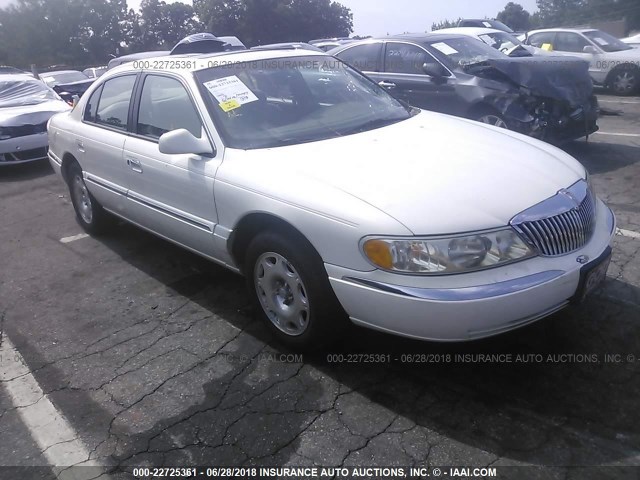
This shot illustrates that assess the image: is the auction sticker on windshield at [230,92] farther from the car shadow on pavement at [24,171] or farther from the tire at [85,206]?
the car shadow on pavement at [24,171]

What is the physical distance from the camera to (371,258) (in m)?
2.69

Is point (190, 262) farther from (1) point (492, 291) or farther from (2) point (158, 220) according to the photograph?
(1) point (492, 291)

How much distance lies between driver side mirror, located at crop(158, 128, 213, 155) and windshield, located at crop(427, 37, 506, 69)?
4772 millimetres

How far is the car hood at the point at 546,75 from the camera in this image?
6.77 m

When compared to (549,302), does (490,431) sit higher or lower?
lower

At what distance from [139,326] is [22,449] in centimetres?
112

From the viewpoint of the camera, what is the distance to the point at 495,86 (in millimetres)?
6879

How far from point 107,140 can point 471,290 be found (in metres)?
3.21

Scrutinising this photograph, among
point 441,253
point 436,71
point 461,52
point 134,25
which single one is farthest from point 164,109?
point 134,25

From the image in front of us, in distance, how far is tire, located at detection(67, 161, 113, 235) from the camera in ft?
17.1

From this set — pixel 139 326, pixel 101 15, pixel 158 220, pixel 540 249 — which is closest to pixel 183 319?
pixel 139 326

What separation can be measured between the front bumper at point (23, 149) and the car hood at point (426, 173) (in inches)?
258

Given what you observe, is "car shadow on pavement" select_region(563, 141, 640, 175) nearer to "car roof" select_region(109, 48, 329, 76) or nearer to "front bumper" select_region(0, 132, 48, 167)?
"car roof" select_region(109, 48, 329, 76)

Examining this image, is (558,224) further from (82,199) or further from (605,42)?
(605,42)
